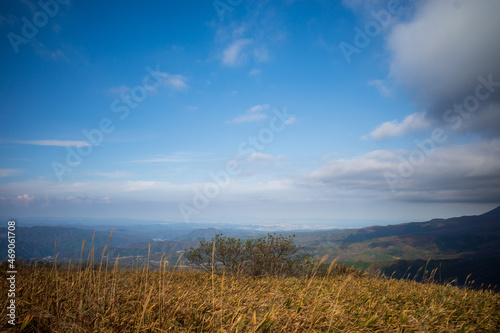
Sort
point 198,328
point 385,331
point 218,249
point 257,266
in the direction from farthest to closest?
point 218,249
point 257,266
point 385,331
point 198,328

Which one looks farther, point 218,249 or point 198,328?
point 218,249

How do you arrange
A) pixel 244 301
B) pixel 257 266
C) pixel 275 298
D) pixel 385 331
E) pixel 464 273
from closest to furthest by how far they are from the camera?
pixel 385 331, pixel 244 301, pixel 275 298, pixel 257 266, pixel 464 273

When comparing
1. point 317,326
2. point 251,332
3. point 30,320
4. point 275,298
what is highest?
point 30,320

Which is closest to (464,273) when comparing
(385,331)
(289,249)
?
(289,249)

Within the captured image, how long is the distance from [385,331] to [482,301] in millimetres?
7127

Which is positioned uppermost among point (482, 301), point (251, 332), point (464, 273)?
point (251, 332)

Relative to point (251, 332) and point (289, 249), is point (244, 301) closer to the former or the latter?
point (251, 332)

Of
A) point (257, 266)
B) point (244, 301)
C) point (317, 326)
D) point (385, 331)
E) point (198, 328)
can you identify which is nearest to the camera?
point (198, 328)

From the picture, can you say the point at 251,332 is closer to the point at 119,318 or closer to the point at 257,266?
the point at 119,318

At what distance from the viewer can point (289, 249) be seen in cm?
1817

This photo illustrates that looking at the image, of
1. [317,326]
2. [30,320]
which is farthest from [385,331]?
[30,320]

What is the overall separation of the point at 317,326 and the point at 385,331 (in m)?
1.58

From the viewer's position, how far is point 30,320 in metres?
3.33

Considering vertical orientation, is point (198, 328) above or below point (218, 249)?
above
